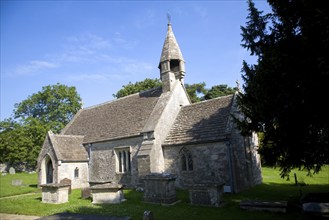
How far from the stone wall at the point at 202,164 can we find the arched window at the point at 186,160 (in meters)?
0.16

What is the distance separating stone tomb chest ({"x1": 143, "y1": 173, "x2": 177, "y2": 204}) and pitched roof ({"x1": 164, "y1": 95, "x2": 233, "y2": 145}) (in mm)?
4779

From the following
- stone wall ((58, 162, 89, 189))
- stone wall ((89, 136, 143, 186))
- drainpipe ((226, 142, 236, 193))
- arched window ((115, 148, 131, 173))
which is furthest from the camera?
stone wall ((58, 162, 89, 189))

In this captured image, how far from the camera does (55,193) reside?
15836 millimetres

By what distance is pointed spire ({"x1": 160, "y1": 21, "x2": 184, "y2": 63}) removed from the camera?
2373 centimetres

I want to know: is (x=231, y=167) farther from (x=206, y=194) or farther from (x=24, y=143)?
(x=24, y=143)

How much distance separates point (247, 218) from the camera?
33.6 feet

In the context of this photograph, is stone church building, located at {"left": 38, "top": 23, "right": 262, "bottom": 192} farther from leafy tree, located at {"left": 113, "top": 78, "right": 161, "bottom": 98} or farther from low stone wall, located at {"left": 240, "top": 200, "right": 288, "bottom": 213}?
leafy tree, located at {"left": 113, "top": 78, "right": 161, "bottom": 98}

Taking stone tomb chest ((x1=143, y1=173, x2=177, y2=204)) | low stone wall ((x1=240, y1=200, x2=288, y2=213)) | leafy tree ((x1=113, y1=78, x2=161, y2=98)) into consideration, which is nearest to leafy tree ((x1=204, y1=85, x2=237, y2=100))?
leafy tree ((x1=113, y1=78, x2=161, y2=98))

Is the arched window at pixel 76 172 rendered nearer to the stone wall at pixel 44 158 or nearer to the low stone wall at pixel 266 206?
the stone wall at pixel 44 158

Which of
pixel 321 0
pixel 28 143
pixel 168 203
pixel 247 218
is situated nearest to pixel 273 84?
pixel 321 0

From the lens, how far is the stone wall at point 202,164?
1677 cm

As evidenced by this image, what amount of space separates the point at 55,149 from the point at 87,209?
11971 mm

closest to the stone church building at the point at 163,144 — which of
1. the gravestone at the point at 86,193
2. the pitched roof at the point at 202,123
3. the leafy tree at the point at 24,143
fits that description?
the pitched roof at the point at 202,123

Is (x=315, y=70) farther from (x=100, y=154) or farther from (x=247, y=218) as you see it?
(x=100, y=154)
